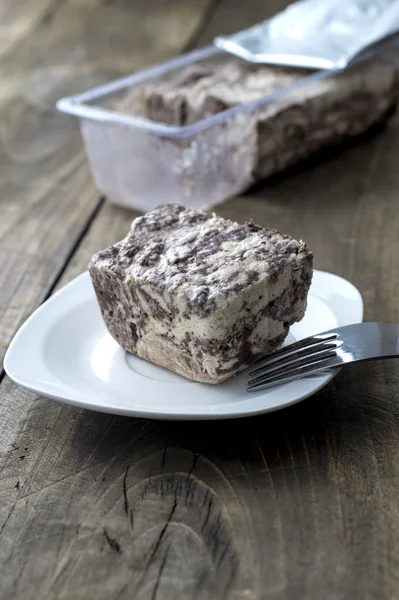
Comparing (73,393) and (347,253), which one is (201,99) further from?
(73,393)

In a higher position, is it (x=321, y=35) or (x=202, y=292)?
(x=202, y=292)

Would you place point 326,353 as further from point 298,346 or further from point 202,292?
point 202,292

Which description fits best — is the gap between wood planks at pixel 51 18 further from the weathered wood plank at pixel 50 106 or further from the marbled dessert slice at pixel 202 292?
the marbled dessert slice at pixel 202 292

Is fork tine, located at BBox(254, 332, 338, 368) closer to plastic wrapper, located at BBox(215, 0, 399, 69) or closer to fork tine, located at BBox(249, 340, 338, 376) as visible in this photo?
fork tine, located at BBox(249, 340, 338, 376)

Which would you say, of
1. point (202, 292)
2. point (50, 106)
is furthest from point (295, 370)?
point (50, 106)

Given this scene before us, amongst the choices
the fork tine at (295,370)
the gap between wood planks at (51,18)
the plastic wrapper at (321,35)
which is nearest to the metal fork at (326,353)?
the fork tine at (295,370)

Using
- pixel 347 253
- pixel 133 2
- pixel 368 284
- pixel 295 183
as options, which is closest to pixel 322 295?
pixel 368 284

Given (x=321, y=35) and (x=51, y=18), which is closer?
(x=321, y=35)
